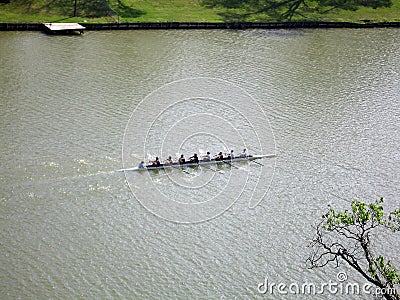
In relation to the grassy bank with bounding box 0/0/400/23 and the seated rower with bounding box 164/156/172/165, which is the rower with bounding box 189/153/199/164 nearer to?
the seated rower with bounding box 164/156/172/165

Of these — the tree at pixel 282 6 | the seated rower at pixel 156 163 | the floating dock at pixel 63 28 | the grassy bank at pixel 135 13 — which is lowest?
the seated rower at pixel 156 163

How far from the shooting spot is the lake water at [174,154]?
99.2 ft

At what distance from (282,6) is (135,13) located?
853 inches

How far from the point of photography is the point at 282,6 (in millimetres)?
82250

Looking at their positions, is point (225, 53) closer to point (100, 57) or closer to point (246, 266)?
point (100, 57)

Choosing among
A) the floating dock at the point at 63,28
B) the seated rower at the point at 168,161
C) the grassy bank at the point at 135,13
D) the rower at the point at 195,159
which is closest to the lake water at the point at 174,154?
the seated rower at the point at 168,161

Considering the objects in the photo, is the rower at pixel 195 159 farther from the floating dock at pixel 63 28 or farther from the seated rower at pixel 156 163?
the floating dock at pixel 63 28

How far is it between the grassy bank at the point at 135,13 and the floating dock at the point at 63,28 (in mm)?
2115

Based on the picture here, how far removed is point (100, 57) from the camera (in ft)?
195

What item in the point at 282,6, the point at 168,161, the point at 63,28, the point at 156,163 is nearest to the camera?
the point at 156,163

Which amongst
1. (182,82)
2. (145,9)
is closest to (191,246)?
(182,82)

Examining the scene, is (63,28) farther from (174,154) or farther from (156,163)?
(156,163)

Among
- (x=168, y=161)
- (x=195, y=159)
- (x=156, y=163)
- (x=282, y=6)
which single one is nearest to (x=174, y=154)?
(x=168, y=161)

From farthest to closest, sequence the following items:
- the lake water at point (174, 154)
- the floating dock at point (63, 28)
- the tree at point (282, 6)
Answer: the tree at point (282, 6) < the floating dock at point (63, 28) < the lake water at point (174, 154)
